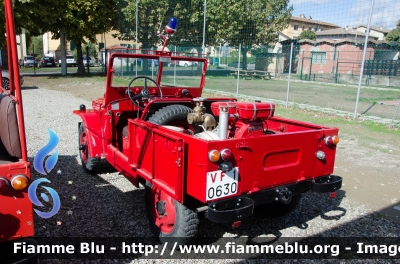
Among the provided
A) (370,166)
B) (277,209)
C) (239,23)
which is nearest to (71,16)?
(239,23)

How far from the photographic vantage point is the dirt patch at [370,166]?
4.83 m

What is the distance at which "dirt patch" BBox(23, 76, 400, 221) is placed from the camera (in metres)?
4.83

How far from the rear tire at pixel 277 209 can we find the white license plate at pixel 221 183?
51.3 inches

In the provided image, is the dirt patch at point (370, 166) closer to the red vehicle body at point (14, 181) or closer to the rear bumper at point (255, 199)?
the rear bumper at point (255, 199)

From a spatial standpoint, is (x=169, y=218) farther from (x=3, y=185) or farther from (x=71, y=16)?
(x=71, y=16)

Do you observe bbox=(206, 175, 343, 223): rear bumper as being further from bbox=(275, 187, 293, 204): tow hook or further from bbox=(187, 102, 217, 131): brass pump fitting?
bbox=(187, 102, 217, 131): brass pump fitting

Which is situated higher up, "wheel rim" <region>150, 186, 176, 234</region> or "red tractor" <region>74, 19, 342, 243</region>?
"red tractor" <region>74, 19, 342, 243</region>

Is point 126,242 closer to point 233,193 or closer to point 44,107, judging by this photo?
point 233,193

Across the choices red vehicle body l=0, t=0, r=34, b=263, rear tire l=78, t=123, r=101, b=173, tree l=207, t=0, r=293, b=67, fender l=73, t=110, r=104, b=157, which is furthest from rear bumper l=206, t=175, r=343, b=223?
tree l=207, t=0, r=293, b=67

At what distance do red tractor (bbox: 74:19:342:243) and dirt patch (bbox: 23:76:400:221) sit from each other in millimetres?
1580

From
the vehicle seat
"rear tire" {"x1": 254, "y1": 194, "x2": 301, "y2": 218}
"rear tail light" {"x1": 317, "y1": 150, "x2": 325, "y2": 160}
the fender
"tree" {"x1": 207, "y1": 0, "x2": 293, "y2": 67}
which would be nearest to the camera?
the vehicle seat

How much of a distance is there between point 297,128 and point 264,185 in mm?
1154

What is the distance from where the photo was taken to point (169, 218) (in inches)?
129

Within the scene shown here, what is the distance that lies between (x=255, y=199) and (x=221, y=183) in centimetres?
43
